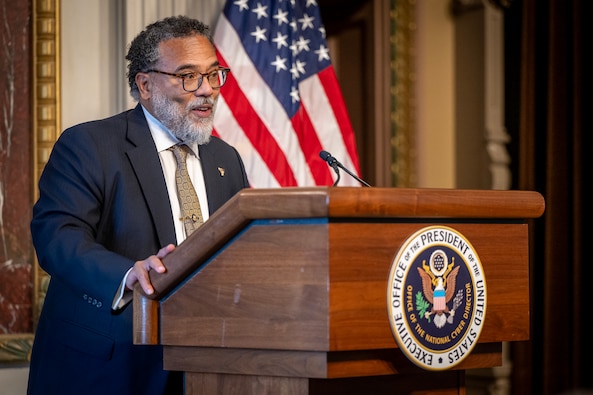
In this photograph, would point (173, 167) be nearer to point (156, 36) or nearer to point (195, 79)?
point (195, 79)

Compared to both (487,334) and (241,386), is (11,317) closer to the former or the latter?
(241,386)

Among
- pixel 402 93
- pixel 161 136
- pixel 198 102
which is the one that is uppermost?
pixel 402 93

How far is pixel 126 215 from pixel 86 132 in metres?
0.26

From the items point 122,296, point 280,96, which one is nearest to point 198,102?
point 122,296

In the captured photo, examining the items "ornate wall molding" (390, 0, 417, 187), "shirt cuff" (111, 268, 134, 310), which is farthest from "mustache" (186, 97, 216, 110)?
"ornate wall molding" (390, 0, 417, 187)

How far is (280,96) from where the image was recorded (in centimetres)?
418

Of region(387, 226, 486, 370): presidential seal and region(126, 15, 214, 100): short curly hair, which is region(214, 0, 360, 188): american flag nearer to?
region(126, 15, 214, 100): short curly hair

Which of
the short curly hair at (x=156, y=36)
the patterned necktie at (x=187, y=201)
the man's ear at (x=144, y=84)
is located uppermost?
the short curly hair at (x=156, y=36)

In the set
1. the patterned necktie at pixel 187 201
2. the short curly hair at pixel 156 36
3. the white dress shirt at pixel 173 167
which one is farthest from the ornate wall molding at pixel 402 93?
the patterned necktie at pixel 187 201

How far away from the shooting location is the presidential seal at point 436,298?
5.36 ft

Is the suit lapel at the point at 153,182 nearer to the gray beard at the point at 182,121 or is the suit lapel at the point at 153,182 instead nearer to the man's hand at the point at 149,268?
the gray beard at the point at 182,121

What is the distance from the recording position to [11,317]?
139 inches

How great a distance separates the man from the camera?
2.32 m

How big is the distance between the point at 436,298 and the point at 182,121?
1.20m
